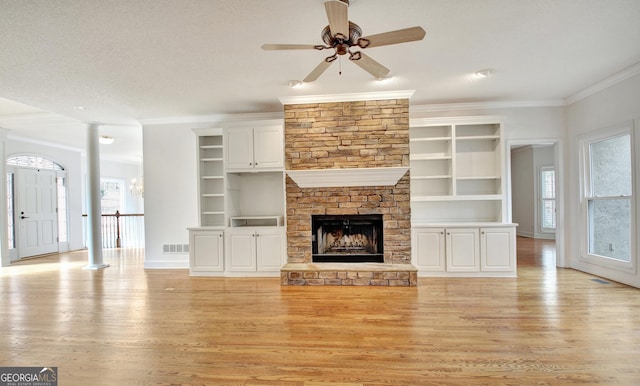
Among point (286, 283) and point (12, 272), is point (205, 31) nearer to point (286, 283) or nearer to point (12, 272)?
point (286, 283)

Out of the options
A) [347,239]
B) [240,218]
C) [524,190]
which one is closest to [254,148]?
[240,218]

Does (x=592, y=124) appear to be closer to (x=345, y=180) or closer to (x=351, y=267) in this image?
(x=345, y=180)

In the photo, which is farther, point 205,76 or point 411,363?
point 205,76

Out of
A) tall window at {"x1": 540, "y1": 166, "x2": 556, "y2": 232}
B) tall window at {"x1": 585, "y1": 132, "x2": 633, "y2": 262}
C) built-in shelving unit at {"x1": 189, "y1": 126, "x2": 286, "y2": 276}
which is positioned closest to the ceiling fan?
built-in shelving unit at {"x1": 189, "y1": 126, "x2": 286, "y2": 276}

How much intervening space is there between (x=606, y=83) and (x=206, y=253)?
6400mm

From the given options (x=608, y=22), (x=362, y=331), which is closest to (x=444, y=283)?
(x=362, y=331)

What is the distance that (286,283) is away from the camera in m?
4.34

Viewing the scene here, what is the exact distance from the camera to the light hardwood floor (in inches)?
82.7

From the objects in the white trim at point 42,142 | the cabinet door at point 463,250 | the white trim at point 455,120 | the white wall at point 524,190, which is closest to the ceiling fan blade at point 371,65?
the white trim at point 455,120

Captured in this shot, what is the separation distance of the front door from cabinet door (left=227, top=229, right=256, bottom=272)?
5476mm

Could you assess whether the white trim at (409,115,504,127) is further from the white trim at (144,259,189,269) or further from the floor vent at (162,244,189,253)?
the white trim at (144,259,189,269)

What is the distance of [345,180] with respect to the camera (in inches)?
175

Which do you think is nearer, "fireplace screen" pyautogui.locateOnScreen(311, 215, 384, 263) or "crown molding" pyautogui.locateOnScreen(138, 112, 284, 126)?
"fireplace screen" pyautogui.locateOnScreen(311, 215, 384, 263)

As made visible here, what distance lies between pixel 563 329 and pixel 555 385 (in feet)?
3.42
